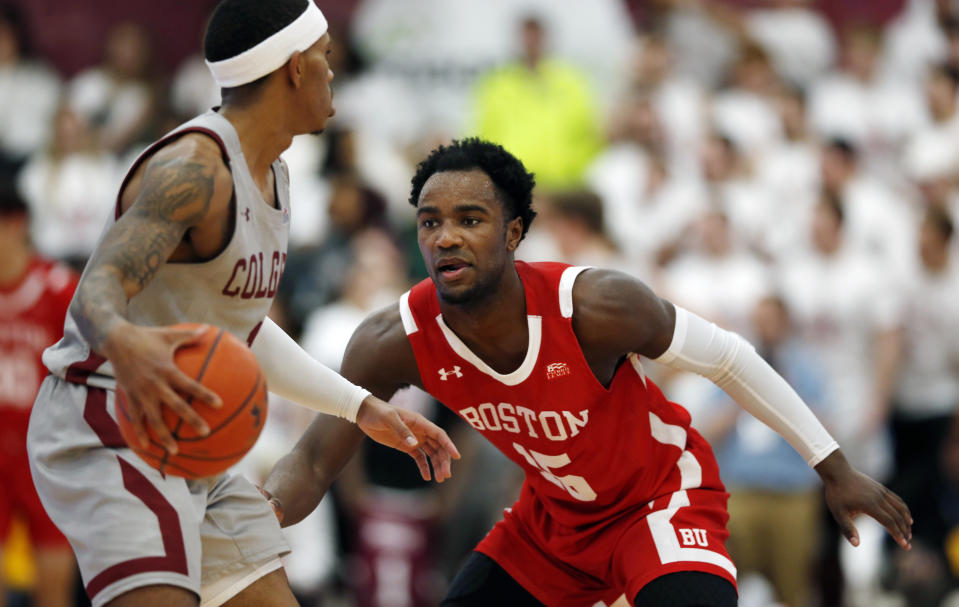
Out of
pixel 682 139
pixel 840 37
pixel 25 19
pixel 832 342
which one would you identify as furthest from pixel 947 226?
pixel 25 19

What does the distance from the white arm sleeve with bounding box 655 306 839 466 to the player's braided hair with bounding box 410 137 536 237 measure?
73 centimetres

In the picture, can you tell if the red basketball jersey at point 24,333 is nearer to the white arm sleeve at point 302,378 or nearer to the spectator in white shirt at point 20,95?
the white arm sleeve at point 302,378

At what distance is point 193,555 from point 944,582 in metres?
6.17

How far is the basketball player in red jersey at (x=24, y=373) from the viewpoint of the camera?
796 centimetres

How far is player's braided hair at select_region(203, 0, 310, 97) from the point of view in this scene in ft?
14.0

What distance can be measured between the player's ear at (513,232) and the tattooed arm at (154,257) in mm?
1298

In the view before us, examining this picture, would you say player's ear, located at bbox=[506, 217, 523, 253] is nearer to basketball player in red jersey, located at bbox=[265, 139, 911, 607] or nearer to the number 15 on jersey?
basketball player in red jersey, located at bbox=[265, 139, 911, 607]

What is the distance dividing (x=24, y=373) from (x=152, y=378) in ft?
16.2

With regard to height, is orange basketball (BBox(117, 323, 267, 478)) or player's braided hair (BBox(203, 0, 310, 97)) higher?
player's braided hair (BBox(203, 0, 310, 97))

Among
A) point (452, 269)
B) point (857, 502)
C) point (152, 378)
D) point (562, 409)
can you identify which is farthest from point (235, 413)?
point (857, 502)

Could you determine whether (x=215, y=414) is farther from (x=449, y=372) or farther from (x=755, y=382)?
(x=755, y=382)

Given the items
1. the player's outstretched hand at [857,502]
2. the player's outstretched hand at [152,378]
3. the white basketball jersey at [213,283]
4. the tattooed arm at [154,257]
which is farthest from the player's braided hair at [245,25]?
the player's outstretched hand at [857,502]

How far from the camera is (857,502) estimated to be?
5078mm

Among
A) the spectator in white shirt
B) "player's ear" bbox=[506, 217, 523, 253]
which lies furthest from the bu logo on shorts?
the spectator in white shirt
